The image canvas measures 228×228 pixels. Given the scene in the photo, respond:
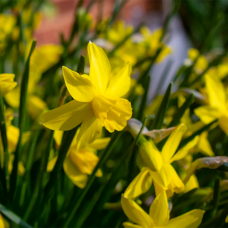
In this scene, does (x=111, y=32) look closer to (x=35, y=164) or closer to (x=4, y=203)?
(x=35, y=164)

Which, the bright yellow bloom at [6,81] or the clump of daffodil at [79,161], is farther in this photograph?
the clump of daffodil at [79,161]

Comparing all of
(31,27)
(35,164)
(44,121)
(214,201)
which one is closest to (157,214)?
(214,201)

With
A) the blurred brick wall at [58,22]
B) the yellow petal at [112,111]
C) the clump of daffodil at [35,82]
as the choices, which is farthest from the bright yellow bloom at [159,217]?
the blurred brick wall at [58,22]

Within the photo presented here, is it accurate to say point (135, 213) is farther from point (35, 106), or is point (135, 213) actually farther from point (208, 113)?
point (35, 106)

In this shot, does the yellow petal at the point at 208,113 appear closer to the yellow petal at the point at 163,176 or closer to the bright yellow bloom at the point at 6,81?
the yellow petal at the point at 163,176

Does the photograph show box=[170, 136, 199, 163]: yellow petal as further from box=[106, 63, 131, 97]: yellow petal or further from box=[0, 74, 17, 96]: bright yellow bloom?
box=[0, 74, 17, 96]: bright yellow bloom

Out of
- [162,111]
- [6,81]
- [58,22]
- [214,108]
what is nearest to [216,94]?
[214,108]
